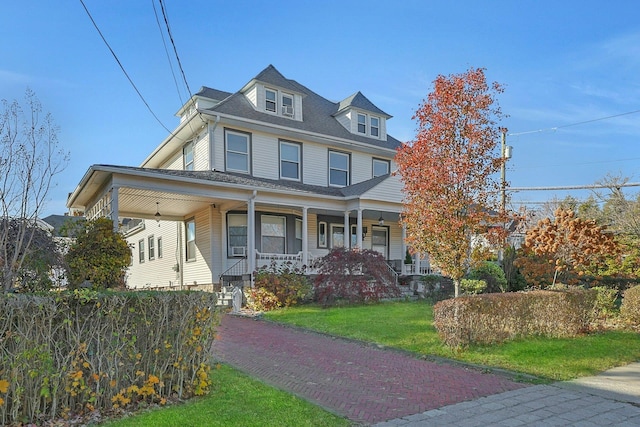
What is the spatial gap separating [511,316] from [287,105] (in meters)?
14.1

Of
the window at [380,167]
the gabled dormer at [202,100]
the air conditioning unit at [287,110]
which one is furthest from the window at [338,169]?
the gabled dormer at [202,100]

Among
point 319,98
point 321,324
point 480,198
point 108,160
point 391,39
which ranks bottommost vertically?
point 321,324

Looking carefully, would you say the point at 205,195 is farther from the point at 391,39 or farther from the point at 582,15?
the point at 582,15

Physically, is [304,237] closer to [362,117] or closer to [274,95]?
[274,95]

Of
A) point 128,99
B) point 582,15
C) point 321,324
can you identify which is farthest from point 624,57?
point 128,99

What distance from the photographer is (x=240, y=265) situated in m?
16.9

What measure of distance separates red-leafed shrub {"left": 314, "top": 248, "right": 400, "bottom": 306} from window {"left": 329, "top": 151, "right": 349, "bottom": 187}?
6.27 meters

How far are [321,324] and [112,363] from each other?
6.54 m

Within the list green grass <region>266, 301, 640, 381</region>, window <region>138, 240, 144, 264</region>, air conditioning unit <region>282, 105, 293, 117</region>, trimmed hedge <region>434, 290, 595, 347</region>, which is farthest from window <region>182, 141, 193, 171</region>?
trimmed hedge <region>434, 290, 595, 347</region>

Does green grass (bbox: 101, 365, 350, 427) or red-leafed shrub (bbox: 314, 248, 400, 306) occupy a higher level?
red-leafed shrub (bbox: 314, 248, 400, 306)

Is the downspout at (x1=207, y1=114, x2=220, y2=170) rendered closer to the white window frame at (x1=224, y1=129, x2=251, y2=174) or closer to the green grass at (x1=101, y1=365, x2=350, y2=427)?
the white window frame at (x1=224, y1=129, x2=251, y2=174)

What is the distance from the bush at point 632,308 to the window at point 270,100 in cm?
1441

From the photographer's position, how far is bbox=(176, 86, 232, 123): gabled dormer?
1983 centimetres

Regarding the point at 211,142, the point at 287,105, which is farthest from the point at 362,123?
the point at 211,142
